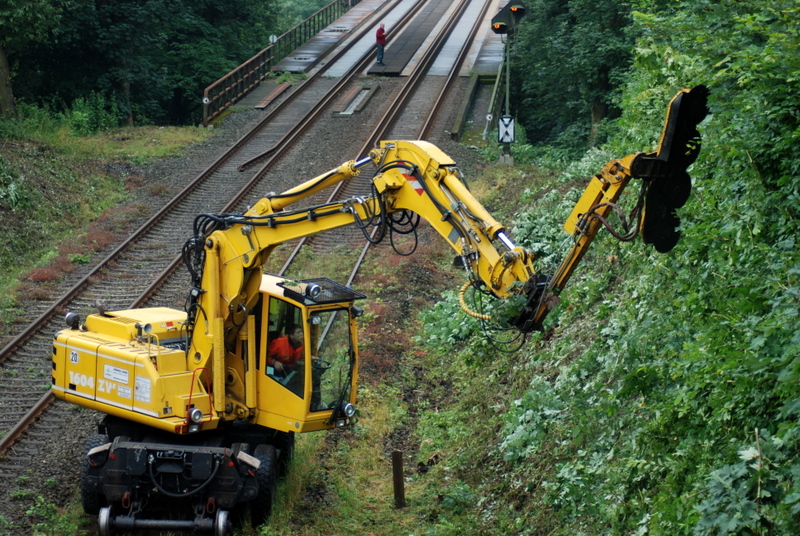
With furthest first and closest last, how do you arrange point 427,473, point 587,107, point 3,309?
point 587,107 < point 3,309 < point 427,473

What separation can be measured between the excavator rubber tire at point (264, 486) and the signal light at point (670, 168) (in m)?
5.16

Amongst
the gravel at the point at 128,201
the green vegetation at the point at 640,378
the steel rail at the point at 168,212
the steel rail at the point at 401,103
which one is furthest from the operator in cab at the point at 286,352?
the steel rail at the point at 401,103

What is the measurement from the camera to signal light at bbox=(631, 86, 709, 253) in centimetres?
634

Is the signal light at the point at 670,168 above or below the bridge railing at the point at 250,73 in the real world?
above

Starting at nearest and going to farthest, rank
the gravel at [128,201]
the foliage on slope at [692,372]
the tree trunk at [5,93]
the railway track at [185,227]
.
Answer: the foliage on slope at [692,372], the gravel at [128,201], the railway track at [185,227], the tree trunk at [5,93]

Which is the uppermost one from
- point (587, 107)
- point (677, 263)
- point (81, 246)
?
point (677, 263)

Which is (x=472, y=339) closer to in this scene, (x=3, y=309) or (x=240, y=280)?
(x=240, y=280)

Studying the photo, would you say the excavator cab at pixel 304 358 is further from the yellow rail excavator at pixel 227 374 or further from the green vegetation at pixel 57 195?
the green vegetation at pixel 57 195

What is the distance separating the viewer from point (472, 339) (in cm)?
1417

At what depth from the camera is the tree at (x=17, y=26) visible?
2302 cm

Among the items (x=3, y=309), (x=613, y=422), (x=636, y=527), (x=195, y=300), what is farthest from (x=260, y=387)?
(x=3, y=309)

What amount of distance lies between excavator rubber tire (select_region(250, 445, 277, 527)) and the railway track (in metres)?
2.91

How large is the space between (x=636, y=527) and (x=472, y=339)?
24.5 feet

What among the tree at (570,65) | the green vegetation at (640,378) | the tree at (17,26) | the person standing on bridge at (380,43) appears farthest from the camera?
the person standing on bridge at (380,43)
